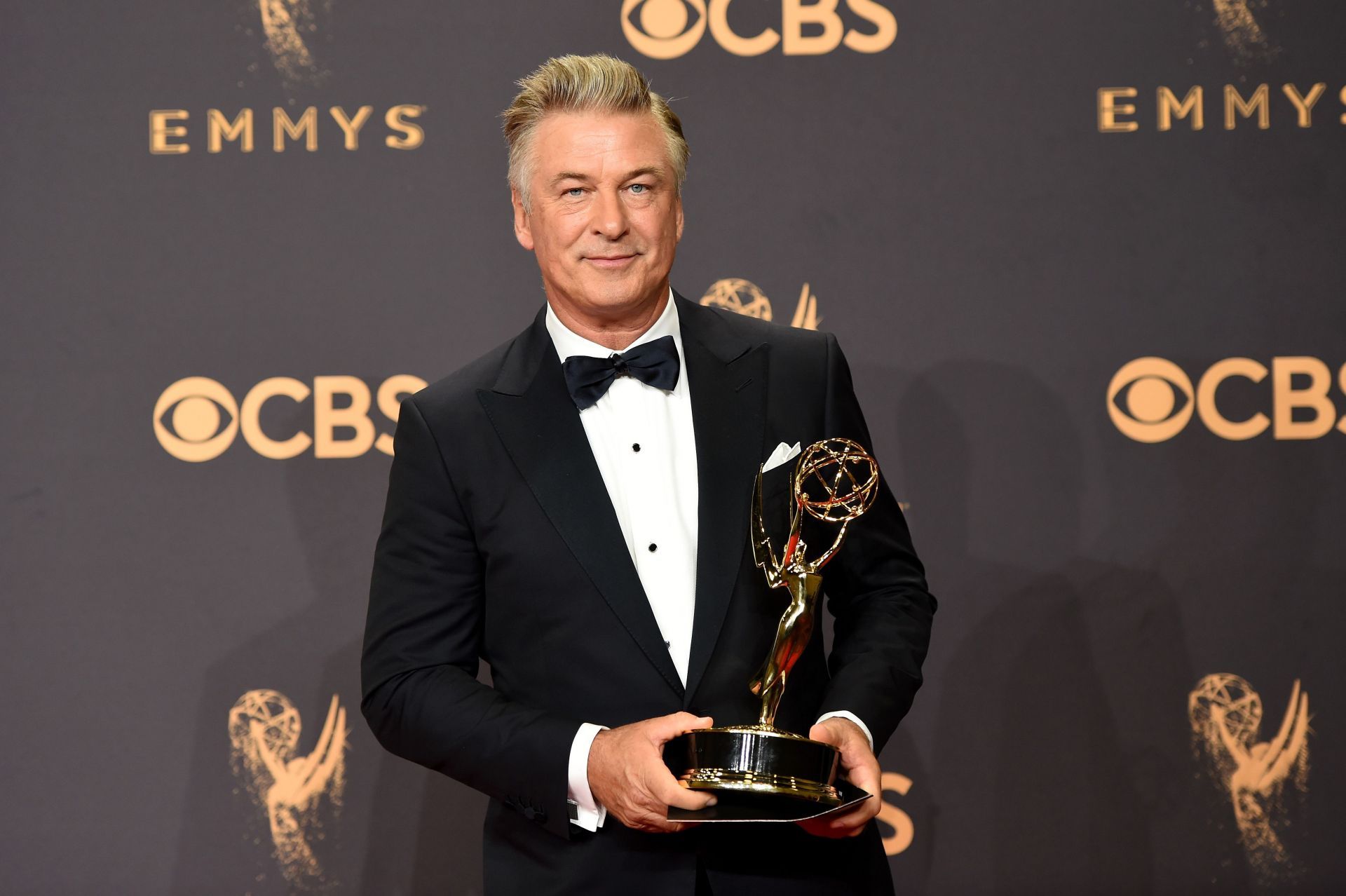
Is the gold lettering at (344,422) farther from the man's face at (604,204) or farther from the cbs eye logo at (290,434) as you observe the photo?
the man's face at (604,204)

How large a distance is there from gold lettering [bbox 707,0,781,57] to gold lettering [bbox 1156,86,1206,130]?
868 mm

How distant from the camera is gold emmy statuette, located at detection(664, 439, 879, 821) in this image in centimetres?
141

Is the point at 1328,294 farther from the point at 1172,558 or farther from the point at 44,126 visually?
the point at 44,126

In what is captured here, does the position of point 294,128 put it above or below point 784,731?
above

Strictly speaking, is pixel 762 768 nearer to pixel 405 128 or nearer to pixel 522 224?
pixel 522 224

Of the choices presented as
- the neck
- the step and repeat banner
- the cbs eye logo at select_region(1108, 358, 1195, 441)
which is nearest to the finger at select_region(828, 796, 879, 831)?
the neck

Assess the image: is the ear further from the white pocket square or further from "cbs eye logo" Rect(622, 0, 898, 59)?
"cbs eye logo" Rect(622, 0, 898, 59)

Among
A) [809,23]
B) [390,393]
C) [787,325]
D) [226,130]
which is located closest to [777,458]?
[787,325]

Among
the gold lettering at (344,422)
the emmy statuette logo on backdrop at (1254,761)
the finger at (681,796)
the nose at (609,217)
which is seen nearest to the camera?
the finger at (681,796)

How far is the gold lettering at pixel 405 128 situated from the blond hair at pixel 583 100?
1.20 meters

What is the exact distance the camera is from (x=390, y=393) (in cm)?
297

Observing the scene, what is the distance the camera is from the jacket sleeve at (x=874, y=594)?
1.69 m

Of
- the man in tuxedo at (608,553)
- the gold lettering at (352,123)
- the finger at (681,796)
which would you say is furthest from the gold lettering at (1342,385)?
the gold lettering at (352,123)

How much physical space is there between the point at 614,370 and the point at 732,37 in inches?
56.9
